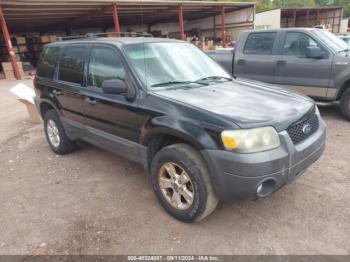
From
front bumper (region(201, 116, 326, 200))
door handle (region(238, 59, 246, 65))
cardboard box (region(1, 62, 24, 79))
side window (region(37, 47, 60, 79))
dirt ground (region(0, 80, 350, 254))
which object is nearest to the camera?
front bumper (region(201, 116, 326, 200))

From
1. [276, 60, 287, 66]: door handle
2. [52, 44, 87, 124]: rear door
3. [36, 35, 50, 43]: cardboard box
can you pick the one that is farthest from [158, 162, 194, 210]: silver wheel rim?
[36, 35, 50, 43]: cardboard box

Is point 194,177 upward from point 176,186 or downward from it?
upward

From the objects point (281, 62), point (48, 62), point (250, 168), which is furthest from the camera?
point (281, 62)

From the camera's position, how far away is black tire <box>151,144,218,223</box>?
2.70 metres

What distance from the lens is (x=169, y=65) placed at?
3.55 m

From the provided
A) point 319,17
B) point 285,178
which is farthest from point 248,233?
point 319,17

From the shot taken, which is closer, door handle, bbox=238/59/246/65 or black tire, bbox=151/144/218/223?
black tire, bbox=151/144/218/223

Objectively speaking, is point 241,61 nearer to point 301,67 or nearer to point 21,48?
point 301,67

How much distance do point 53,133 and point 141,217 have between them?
8.74ft

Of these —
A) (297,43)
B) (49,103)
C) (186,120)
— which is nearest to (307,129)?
(186,120)

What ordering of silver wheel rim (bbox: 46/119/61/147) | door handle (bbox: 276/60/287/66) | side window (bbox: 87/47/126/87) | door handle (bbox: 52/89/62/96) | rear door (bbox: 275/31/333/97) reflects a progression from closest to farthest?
side window (bbox: 87/47/126/87) < door handle (bbox: 52/89/62/96) < silver wheel rim (bbox: 46/119/61/147) < rear door (bbox: 275/31/333/97) < door handle (bbox: 276/60/287/66)

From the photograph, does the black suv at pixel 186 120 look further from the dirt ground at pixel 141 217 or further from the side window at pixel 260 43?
the side window at pixel 260 43

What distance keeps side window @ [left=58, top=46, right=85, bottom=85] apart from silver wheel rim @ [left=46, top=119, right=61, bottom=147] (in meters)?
0.88

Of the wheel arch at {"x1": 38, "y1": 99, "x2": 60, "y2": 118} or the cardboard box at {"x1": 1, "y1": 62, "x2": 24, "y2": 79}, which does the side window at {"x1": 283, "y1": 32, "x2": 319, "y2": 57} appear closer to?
the wheel arch at {"x1": 38, "y1": 99, "x2": 60, "y2": 118}
